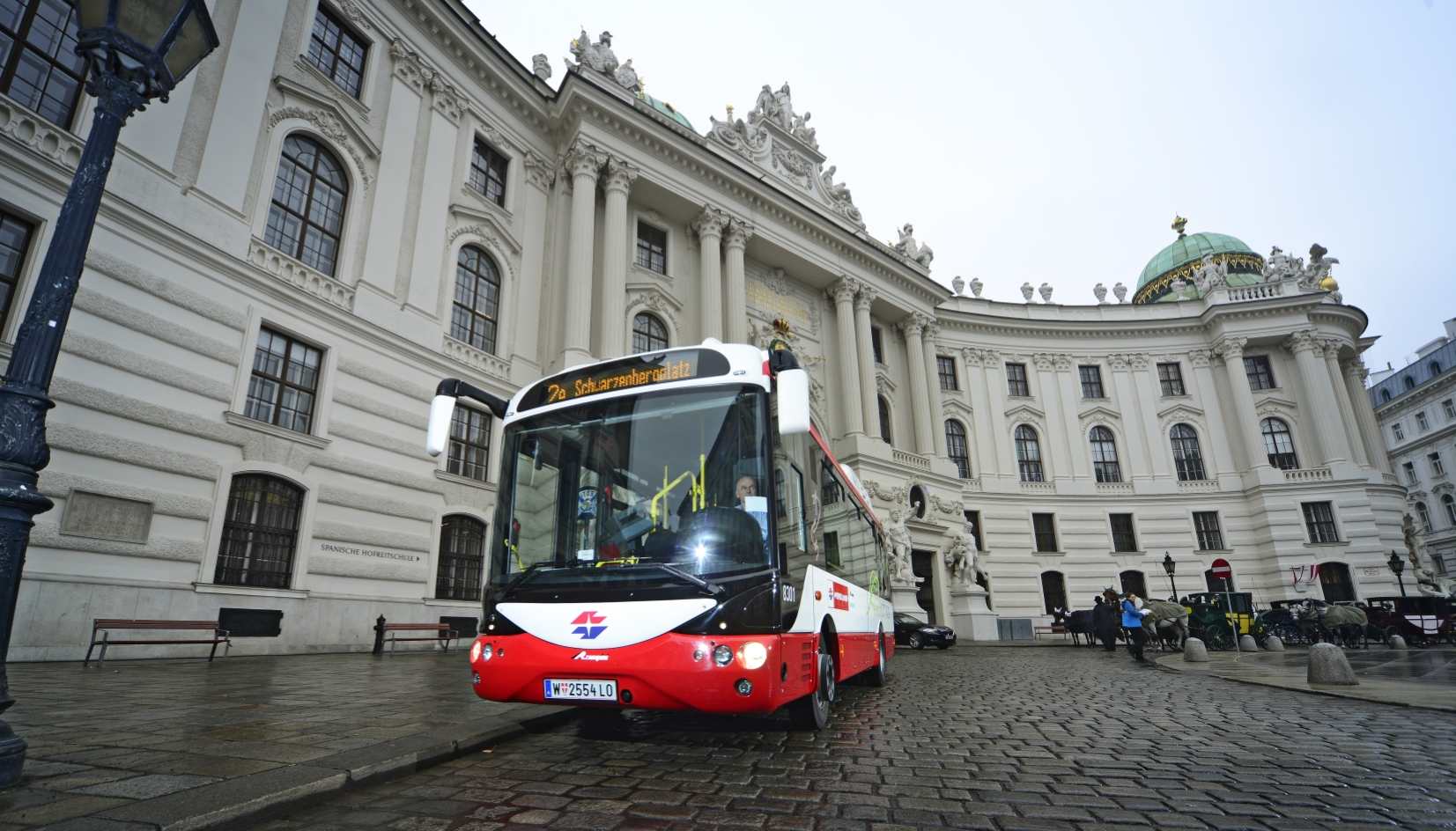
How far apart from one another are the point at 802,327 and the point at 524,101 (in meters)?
13.8

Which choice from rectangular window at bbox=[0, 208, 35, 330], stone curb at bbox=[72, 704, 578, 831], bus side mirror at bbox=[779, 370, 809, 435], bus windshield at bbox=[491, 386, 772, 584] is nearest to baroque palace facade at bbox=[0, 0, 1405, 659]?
rectangular window at bbox=[0, 208, 35, 330]

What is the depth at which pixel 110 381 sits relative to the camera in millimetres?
10422

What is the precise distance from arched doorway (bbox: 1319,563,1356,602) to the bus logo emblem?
125 feet

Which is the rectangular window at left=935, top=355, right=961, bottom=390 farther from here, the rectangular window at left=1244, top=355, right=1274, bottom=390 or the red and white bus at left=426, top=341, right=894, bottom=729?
the red and white bus at left=426, top=341, right=894, bottom=729

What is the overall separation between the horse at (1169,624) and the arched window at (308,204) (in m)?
22.8

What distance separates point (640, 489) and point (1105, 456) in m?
36.2

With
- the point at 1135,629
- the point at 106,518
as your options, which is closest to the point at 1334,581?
the point at 1135,629

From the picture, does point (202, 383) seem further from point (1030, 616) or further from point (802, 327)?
point (1030, 616)

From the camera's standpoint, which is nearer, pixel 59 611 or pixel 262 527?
pixel 59 611

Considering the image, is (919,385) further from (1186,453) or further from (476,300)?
(476,300)

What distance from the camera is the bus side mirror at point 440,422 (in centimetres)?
558

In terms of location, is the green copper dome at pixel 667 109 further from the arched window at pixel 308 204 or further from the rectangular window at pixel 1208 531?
the rectangular window at pixel 1208 531

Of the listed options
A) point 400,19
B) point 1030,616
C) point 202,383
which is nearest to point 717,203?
point 400,19

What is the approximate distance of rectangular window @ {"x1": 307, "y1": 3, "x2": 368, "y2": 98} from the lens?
608 inches
